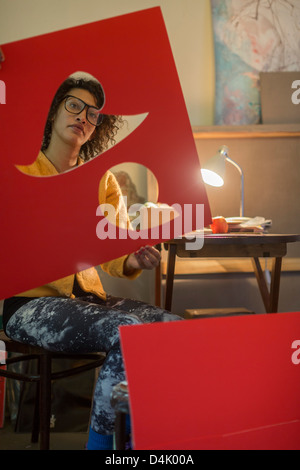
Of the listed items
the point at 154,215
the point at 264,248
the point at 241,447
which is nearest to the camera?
the point at 241,447

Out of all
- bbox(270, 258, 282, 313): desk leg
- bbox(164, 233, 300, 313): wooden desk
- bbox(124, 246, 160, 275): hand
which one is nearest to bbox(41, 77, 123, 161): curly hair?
bbox(124, 246, 160, 275): hand

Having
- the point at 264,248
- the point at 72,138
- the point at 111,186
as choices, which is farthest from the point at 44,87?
the point at 264,248

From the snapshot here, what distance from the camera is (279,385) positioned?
50 cm

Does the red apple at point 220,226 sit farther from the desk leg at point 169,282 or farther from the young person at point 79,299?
the young person at point 79,299

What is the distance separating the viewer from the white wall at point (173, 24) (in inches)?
110

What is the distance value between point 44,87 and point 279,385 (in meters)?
0.61

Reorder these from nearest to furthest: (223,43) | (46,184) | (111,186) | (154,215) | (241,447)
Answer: (241,447) < (46,184) < (154,215) < (111,186) < (223,43)

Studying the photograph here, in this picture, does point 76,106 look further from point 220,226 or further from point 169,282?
point 169,282

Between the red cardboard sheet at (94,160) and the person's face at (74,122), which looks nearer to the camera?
the red cardboard sheet at (94,160)

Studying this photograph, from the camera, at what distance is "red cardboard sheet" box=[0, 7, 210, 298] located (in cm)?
80

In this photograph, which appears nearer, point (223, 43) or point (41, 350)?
point (41, 350)

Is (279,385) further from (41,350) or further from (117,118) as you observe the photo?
(117,118)

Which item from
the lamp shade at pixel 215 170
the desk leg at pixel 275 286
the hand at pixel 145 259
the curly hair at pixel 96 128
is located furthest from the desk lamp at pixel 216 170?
the hand at pixel 145 259

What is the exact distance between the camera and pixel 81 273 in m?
1.22
